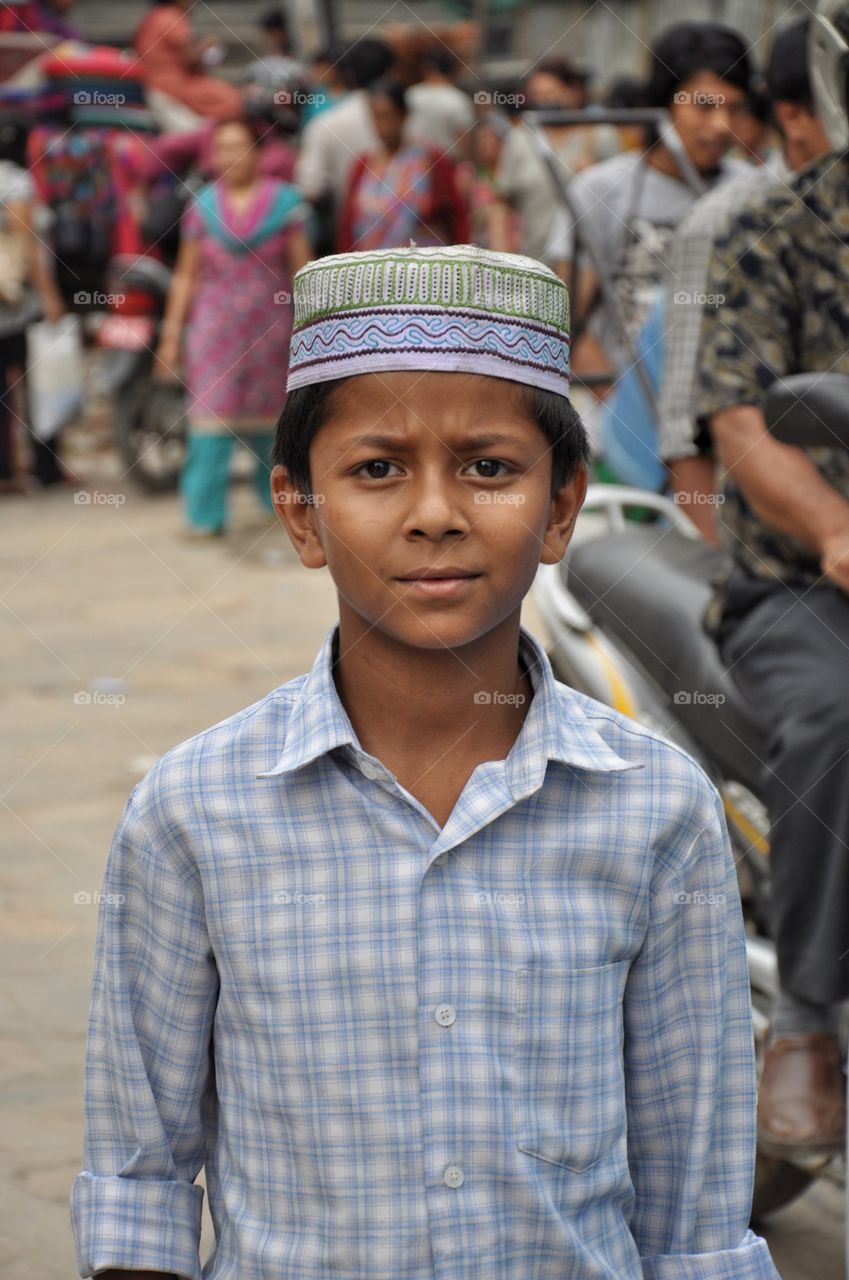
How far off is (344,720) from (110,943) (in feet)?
0.90

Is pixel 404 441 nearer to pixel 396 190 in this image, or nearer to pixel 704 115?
pixel 704 115

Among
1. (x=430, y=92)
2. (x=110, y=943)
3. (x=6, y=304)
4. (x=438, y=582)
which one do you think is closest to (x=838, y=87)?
(x=438, y=582)

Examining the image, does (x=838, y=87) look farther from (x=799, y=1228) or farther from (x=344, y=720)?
(x=799, y=1228)

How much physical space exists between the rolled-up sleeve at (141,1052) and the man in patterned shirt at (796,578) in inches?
47.1

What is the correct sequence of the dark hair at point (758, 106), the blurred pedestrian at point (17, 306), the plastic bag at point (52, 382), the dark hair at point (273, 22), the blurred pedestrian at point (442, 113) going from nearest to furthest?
the dark hair at point (758, 106) → the blurred pedestrian at point (17, 306) → the plastic bag at point (52, 382) → the blurred pedestrian at point (442, 113) → the dark hair at point (273, 22)

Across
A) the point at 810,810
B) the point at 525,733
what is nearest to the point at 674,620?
the point at 810,810

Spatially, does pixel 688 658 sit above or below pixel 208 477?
below

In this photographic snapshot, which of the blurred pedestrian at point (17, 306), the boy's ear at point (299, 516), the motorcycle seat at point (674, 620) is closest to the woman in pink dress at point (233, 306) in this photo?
the blurred pedestrian at point (17, 306)

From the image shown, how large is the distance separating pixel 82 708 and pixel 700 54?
8.99ft


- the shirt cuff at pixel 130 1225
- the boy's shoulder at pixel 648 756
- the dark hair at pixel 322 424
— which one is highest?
the dark hair at pixel 322 424

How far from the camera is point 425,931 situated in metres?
1.49

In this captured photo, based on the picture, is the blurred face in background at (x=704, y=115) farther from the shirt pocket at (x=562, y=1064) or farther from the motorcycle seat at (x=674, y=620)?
the shirt pocket at (x=562, y=1064)

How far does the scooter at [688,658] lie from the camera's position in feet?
8.67

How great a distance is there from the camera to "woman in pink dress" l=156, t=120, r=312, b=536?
8.23 meters
